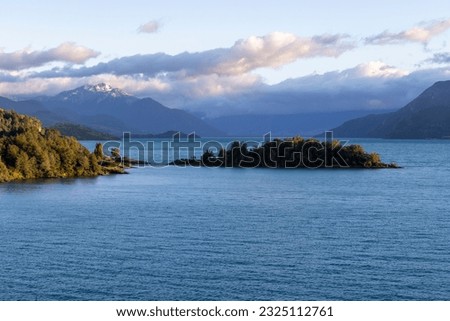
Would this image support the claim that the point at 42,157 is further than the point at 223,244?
Yes

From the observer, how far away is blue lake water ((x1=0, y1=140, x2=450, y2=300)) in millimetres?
48625

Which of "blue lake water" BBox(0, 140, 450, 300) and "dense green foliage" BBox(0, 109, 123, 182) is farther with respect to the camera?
"dense green foliage" BBox(0, 109, 123, 182)

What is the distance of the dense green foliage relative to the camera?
143 meters

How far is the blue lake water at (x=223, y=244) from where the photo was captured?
1914 inches

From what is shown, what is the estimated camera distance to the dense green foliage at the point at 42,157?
14275cm

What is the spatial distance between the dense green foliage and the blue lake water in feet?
69.4

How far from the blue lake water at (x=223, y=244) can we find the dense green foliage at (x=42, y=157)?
833 inches

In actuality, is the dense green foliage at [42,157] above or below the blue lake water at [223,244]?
above

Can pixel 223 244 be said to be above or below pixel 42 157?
below

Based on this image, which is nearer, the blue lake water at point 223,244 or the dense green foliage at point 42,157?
the blue lake water at point 223,244

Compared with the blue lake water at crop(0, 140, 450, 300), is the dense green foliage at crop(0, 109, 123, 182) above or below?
above

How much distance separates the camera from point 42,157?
147 metres

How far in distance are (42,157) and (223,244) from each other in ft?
303
